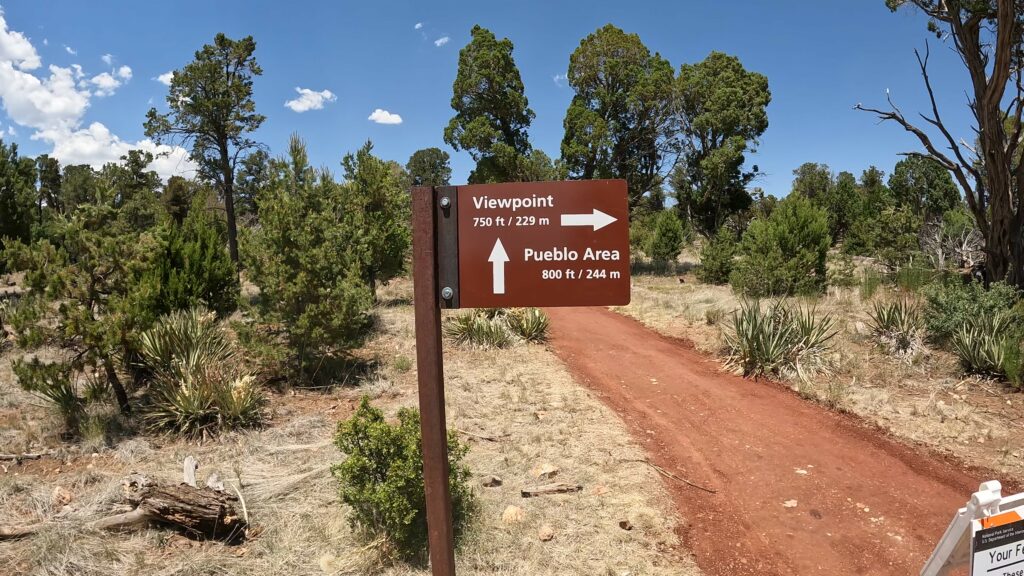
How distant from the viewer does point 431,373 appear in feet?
8.04

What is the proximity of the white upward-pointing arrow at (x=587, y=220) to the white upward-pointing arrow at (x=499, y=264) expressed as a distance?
259 mm

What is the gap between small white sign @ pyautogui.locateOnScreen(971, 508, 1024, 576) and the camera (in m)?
2.36

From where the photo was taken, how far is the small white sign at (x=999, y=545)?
2.36 m

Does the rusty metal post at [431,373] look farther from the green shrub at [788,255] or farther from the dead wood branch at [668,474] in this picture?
the green shrub at [788,255]

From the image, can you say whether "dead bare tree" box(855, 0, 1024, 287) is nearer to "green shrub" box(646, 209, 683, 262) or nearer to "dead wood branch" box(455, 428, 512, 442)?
"dead wood branch" box(455, 428, 512, 442)

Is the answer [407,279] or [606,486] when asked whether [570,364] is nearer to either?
[606,486]

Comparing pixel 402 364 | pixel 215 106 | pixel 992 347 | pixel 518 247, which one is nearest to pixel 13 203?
pixel 215 106

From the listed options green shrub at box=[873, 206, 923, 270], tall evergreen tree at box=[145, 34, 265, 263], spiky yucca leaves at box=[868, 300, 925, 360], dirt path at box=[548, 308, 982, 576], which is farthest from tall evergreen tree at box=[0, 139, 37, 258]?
green shrub at box=[873, 206, 923, 270]

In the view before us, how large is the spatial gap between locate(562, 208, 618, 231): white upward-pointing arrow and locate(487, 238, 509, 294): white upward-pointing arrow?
259 millimetres

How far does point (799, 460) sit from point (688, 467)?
42.8 inches

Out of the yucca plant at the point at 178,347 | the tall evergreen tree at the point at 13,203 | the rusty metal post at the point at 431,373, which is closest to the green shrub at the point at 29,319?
the yucca plant at the point at 178,347

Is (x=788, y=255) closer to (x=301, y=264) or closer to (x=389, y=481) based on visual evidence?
(x=301, y=264)

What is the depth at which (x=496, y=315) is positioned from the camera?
11461mm

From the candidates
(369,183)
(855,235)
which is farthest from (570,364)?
(855,235)
